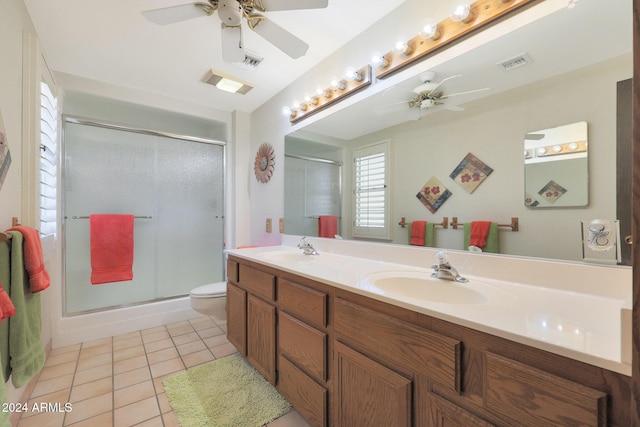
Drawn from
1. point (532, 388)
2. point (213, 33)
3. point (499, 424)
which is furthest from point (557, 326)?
point (213, 33)

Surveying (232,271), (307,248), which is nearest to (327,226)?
(307,248)

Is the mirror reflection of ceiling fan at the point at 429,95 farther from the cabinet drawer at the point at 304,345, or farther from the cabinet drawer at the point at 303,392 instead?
the cabinet drawer at the point at 303,392

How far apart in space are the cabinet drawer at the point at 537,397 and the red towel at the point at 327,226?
133 cm

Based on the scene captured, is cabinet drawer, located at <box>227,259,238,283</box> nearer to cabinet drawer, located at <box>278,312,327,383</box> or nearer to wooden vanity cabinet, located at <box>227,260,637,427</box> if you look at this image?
Result: wooden vanity cabinet, located at <box>227,260,637,427</box>

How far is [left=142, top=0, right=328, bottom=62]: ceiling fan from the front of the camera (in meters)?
1.21

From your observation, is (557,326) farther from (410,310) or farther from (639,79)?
(639,79)

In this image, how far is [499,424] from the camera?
62 cm

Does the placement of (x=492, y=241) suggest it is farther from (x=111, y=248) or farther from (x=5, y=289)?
(x=111, y=248)

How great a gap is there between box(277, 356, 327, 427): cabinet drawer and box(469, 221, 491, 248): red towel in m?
0.93

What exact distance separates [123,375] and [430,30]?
110 inches

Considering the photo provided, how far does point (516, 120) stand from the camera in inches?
42.0

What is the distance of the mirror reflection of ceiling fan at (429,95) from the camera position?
1.28 metres

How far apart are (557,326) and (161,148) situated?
130 inches

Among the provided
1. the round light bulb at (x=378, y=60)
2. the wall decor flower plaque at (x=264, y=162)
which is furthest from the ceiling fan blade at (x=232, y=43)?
the wall decor flower plaque at (x=264, y=162)
